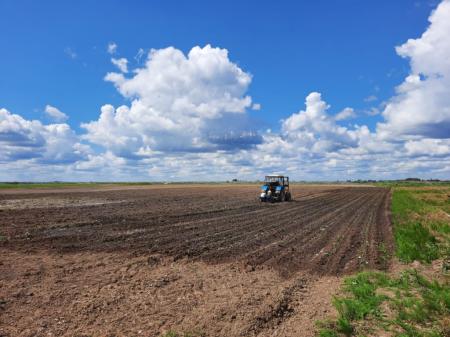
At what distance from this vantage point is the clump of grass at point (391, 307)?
5.68 meters

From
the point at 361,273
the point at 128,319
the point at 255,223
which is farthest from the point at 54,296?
the point at 255,223

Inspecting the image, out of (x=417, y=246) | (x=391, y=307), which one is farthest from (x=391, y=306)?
(x=417, y=246)

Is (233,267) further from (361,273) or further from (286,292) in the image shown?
(361,273)

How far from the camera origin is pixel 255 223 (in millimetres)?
18594

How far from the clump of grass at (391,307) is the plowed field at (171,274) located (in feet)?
1.70

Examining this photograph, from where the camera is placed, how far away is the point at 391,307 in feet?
21.5

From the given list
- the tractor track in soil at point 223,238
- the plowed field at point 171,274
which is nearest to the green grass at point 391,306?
the plowed field at point 171,274

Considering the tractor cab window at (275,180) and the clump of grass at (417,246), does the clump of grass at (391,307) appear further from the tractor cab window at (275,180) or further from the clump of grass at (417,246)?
the tractor cab window at (275,180)

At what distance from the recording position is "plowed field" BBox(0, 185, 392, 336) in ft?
19.6

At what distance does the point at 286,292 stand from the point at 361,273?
2.43 meters

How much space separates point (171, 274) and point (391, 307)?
5068 mm

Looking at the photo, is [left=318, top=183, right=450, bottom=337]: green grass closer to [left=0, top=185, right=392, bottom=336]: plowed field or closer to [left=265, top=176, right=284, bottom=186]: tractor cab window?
[left=0, top=185, right=392, bottom=336]: plowed field

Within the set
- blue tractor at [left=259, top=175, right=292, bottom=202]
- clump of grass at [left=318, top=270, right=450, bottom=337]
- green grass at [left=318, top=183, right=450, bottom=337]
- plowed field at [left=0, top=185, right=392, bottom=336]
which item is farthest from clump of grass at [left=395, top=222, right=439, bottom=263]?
blue tractor at [left=259, top=175, right=292, bottom=202]

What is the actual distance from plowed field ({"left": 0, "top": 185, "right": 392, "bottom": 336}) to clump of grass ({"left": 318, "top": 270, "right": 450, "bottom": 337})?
52 centimetres
